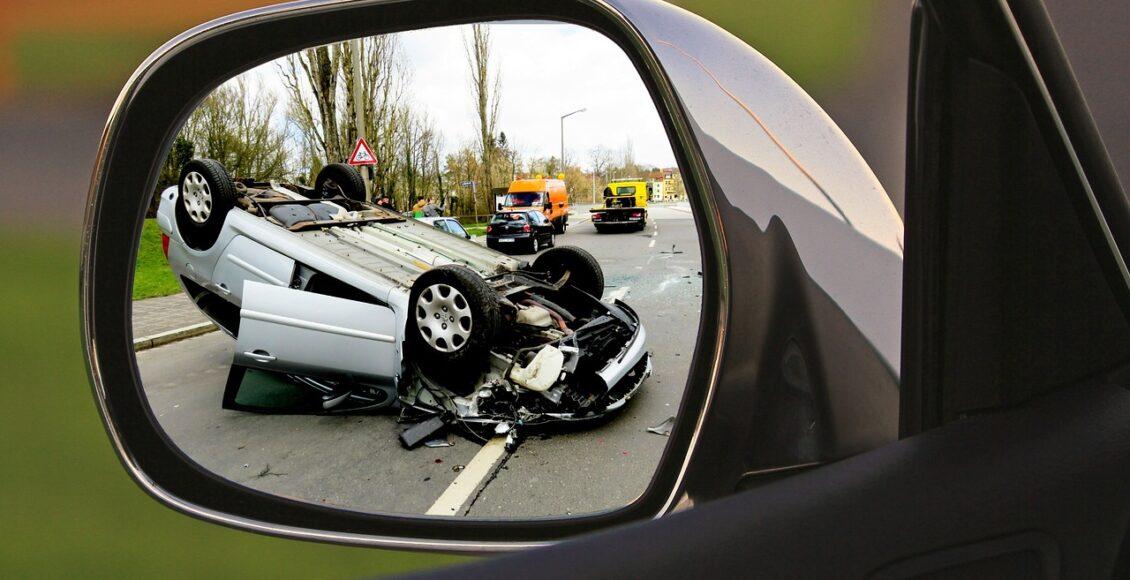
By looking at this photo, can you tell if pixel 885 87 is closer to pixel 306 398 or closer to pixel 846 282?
pixel 846 282

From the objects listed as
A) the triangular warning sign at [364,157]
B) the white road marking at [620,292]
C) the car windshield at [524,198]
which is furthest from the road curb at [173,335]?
the white road marking at [620,292]

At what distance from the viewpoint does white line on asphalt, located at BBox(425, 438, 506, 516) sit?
1.93 m

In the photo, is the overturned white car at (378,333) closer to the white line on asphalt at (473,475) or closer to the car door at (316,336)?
the car door at (316,336)

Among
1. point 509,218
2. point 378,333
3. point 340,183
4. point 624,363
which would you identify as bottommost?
point 624,363

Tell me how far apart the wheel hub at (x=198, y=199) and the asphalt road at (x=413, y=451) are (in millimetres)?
788

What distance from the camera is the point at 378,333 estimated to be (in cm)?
400

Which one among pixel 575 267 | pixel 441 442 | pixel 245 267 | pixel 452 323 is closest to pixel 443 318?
pixel 452 323

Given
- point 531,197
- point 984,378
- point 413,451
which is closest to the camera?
point 984,378

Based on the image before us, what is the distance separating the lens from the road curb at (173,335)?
113 cm

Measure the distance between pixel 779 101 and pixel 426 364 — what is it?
3641mm

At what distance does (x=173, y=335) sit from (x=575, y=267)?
3.73 metres

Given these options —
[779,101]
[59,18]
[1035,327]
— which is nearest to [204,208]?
[59,18]

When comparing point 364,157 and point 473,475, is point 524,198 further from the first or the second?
point 473,475

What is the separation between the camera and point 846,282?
0.81m
